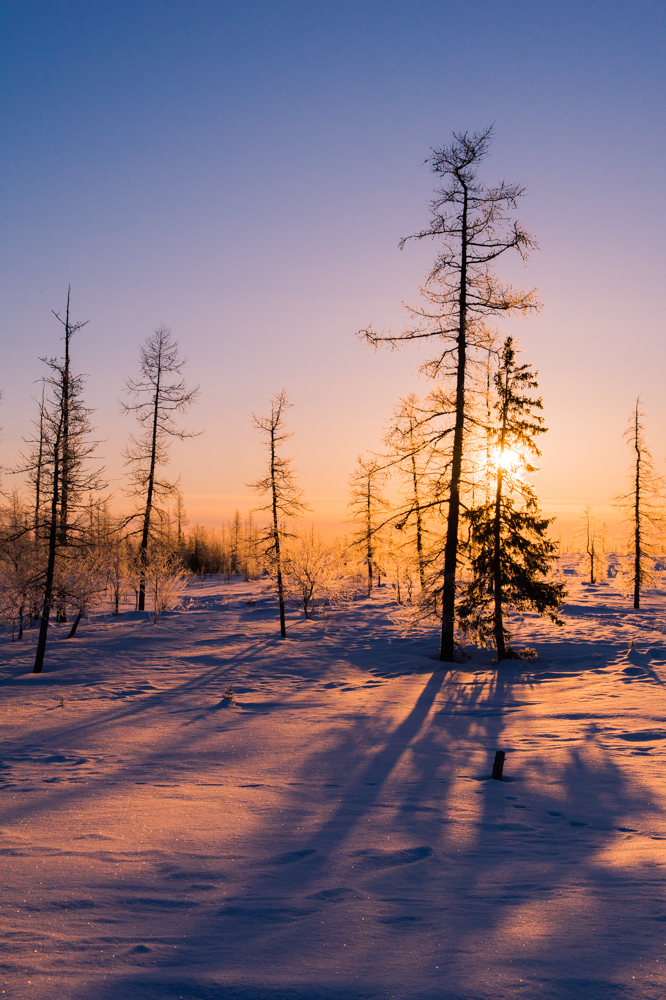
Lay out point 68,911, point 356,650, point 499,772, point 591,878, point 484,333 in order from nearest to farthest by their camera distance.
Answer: point 68,911
point 591,878
point 499,772
point 484,333
point 356,650

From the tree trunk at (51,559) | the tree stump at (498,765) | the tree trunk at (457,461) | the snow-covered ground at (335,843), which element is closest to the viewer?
the snow-covered ground at (335,843)

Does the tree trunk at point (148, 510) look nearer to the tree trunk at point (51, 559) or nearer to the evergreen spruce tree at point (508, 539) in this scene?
the tree trunk at point (51, 559)

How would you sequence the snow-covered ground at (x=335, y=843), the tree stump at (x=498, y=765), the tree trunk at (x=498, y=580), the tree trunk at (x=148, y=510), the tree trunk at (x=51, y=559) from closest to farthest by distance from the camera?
the snow-covered ground at (x=335, y=843) → the tree stump at (x=498, y=765) → the tree trunk at (x=51, y=559) → the tree trunk at (x=498, y=580) → the tree trunk at (x=148, y=510)

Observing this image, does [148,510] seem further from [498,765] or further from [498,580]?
[498,765]

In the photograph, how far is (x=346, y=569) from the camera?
31.4m

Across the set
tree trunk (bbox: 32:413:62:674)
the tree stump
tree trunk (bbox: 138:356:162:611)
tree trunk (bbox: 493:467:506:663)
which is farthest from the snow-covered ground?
tree trunk (bbox: 138:356:162:611)

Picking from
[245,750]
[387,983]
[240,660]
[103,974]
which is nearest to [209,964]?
[103,974]

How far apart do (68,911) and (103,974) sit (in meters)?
0.89

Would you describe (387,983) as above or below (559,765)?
above

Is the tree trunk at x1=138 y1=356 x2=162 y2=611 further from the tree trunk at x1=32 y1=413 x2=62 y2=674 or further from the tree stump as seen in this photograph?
the tree stump

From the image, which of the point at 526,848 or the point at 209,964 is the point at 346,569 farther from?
the point at 209,964

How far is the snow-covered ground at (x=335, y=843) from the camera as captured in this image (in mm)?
3053

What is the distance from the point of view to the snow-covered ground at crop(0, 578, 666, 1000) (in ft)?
10.0

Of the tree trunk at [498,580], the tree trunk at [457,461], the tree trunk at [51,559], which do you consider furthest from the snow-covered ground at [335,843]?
the tree trunk at [457,461]
